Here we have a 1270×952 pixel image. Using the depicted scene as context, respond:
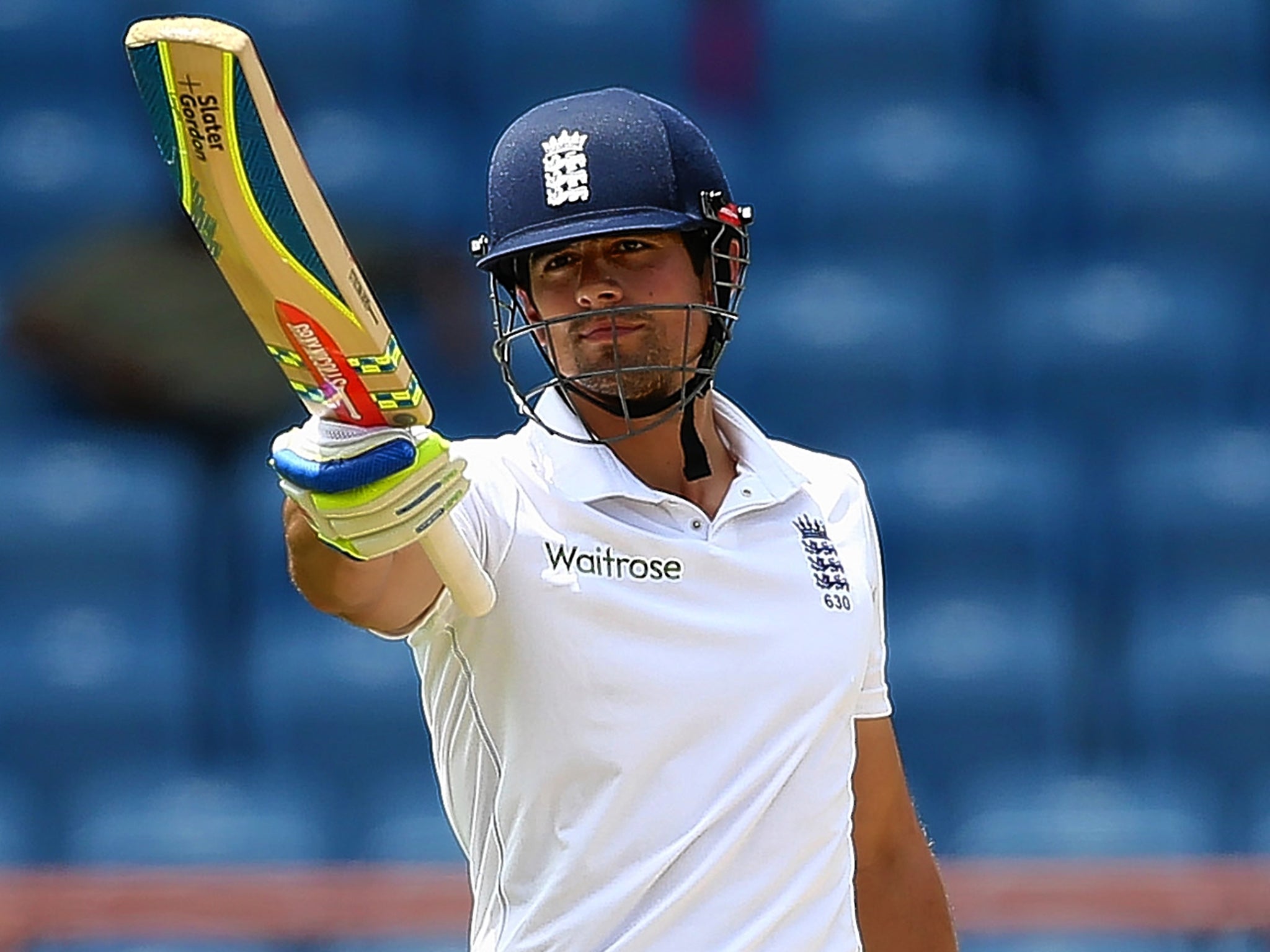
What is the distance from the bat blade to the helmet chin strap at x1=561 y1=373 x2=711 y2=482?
0.28 metres

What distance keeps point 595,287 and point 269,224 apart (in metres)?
0.42

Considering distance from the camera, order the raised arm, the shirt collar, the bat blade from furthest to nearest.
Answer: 1. the raised arm
2. the shirt collar
3. the bat blade

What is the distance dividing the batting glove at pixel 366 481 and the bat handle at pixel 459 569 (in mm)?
51

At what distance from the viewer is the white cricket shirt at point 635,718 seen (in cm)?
173

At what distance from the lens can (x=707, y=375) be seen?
1.90 metres

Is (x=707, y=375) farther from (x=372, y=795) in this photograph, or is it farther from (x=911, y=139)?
(x=911, y=139)

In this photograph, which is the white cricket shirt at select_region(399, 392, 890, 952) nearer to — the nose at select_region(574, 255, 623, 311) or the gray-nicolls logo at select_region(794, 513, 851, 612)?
the gray-nicolls logo at select_region(794, 513, 851, 612)

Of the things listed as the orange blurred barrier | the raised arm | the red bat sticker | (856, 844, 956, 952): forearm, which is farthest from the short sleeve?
the orange blurred barrier

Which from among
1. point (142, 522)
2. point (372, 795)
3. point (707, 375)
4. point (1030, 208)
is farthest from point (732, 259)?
point (1030, 208)

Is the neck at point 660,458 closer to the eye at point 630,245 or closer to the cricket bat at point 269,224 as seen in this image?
the eye at point 630,245

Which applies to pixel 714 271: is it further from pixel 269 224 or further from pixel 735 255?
pixel 269 224

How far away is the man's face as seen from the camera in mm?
1839

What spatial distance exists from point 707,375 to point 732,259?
0.13m

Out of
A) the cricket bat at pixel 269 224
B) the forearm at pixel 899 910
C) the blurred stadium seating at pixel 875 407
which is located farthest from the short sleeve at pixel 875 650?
the blurred stadium seating at pixel 875 407
